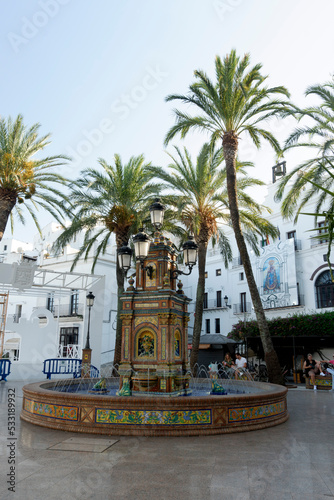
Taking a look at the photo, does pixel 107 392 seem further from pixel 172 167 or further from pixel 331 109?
pixel 331 109

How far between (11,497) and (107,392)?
6074 millimetres

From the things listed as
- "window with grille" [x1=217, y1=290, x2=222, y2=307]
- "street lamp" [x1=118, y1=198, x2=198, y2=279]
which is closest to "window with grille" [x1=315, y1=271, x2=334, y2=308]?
"window with grille" [x1=217, y1=290, x2=222, y2=307]

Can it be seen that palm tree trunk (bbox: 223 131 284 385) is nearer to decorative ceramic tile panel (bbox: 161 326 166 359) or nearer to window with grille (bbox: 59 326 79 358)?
decorative ceramic tile panel (bbox: 161 326 166 359)

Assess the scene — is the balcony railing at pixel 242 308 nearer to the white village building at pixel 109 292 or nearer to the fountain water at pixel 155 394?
the white village building at pixel 109 292

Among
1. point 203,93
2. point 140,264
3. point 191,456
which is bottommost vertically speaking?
point 191,456

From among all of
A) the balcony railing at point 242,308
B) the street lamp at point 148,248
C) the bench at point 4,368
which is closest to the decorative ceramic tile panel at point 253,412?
the street lamp at point 148,248

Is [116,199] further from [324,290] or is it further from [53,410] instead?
[324,290]

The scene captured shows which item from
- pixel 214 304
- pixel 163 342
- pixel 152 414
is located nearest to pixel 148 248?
pixel 163 342

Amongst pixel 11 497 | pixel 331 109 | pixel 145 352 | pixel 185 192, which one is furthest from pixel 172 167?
pixel 11 497

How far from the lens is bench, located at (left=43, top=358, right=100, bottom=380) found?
59.2ft

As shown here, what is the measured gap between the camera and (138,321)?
914 cm

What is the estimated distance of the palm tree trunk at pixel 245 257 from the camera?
14.8m

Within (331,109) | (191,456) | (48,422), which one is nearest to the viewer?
(191,456)

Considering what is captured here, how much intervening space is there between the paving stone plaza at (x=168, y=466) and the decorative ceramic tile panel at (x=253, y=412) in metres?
0.30
